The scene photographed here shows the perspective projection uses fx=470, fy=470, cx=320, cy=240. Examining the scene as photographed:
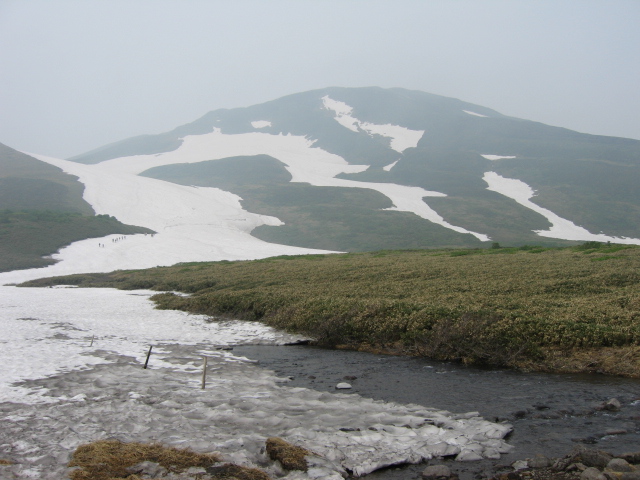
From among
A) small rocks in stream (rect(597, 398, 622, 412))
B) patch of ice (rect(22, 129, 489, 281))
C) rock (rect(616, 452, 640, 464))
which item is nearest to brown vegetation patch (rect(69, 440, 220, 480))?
rock (rect(616, 452, 640, 464))

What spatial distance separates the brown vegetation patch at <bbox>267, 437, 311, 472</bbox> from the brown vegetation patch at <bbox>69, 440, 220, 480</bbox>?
0.98 meters

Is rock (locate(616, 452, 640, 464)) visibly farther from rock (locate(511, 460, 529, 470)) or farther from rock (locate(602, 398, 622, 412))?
rock (locate(602, 398, 622, 412))

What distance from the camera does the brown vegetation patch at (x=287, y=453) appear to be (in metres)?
7.95

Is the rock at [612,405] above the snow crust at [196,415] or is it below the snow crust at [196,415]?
above

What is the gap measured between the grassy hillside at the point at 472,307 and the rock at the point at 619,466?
265 inches

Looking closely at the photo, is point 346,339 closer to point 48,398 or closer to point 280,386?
point 280,386

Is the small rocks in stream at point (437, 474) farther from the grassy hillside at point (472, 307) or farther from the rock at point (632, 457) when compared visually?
the grassy hillside at point (472, 307)

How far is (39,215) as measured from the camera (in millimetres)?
91438

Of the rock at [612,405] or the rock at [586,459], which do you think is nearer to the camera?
the rock at [586,459]

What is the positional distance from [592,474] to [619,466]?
63cm

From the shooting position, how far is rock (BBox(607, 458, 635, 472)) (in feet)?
24.8

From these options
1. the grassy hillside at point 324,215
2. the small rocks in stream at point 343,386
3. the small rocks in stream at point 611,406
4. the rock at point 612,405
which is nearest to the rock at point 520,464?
the small rocks in stream at point 611,406

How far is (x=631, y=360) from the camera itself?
1376cm

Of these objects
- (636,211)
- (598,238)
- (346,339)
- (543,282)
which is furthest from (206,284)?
(636,211)
